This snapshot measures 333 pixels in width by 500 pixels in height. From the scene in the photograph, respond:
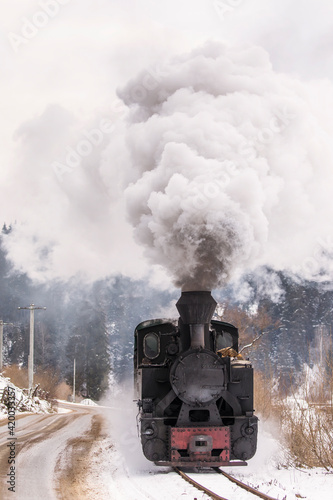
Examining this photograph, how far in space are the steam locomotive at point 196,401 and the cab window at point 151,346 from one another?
590mm

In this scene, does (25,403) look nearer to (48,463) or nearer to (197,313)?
(48,463)

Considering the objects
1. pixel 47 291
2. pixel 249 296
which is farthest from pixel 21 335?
pixel 249 296

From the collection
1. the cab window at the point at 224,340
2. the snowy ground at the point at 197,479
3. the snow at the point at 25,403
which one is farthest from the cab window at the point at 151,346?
the snow at the point at 25,403

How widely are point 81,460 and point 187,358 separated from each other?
3.32 metres

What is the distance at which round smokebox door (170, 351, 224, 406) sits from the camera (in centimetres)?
922

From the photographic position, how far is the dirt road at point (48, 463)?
783cm

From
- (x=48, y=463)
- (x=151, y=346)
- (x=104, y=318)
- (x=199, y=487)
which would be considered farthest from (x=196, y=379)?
(x=104, y=318)

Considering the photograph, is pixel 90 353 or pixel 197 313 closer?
pixel 197 313

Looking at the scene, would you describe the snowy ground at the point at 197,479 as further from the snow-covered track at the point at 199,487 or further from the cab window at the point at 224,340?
the cab window at the point at 224,340

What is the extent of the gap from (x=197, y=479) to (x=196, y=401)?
1227 mm

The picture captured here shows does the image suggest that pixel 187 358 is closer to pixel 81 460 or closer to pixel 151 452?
pixel 151 452

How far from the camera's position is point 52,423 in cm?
1992

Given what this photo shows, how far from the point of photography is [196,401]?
9.21m

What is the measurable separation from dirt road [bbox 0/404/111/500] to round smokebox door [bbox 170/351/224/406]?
6.47ft
